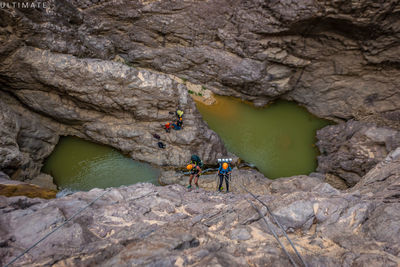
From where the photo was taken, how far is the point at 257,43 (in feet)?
44.8

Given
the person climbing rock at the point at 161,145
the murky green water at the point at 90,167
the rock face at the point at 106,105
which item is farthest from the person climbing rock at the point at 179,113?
the murky green water at the point at 90,167

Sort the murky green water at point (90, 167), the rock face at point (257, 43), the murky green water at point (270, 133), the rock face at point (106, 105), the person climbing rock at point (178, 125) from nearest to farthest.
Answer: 1. the rock face at point (106, 105)
2. the murky green water at point (90, 167)
3. the rock face at point (257, 43)
4. the person climbing rock at point (178, 125)
5. the murky green water at point (270, 133)

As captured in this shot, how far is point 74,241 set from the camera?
4652mm

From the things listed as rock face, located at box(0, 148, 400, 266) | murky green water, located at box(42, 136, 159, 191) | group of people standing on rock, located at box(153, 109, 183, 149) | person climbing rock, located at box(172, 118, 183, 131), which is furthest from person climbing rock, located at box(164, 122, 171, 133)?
rock face, located at box(0, 148, 400, 266)

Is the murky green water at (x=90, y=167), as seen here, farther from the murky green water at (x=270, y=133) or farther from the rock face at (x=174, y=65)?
the murky green water at (x=270, y=133)

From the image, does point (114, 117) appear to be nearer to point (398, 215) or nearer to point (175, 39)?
point (175, 39)

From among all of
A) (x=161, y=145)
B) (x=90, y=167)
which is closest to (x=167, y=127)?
(x=161, y=145)

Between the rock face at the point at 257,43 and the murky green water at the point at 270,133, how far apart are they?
0.88 m

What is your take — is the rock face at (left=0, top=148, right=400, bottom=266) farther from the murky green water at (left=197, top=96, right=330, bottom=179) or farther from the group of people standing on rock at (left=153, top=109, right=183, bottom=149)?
the murky green water at (left=197, top=96, right=330, bottom=179)

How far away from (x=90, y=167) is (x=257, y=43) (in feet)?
36.7

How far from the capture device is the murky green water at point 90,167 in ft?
35.8

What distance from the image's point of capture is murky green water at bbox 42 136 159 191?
10.9 m

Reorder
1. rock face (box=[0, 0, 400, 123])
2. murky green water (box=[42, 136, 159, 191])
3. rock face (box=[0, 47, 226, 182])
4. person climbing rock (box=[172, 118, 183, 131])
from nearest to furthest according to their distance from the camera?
rock face (box=[0, 47, 226, 182])
murky green water (box=[42, 136, 159, 191])
rock face (box=[0, 0, 400, 123])
person climbing rock (box=[172, 118, 183, 131])

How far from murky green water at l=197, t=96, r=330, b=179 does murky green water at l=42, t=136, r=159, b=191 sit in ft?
17.4
